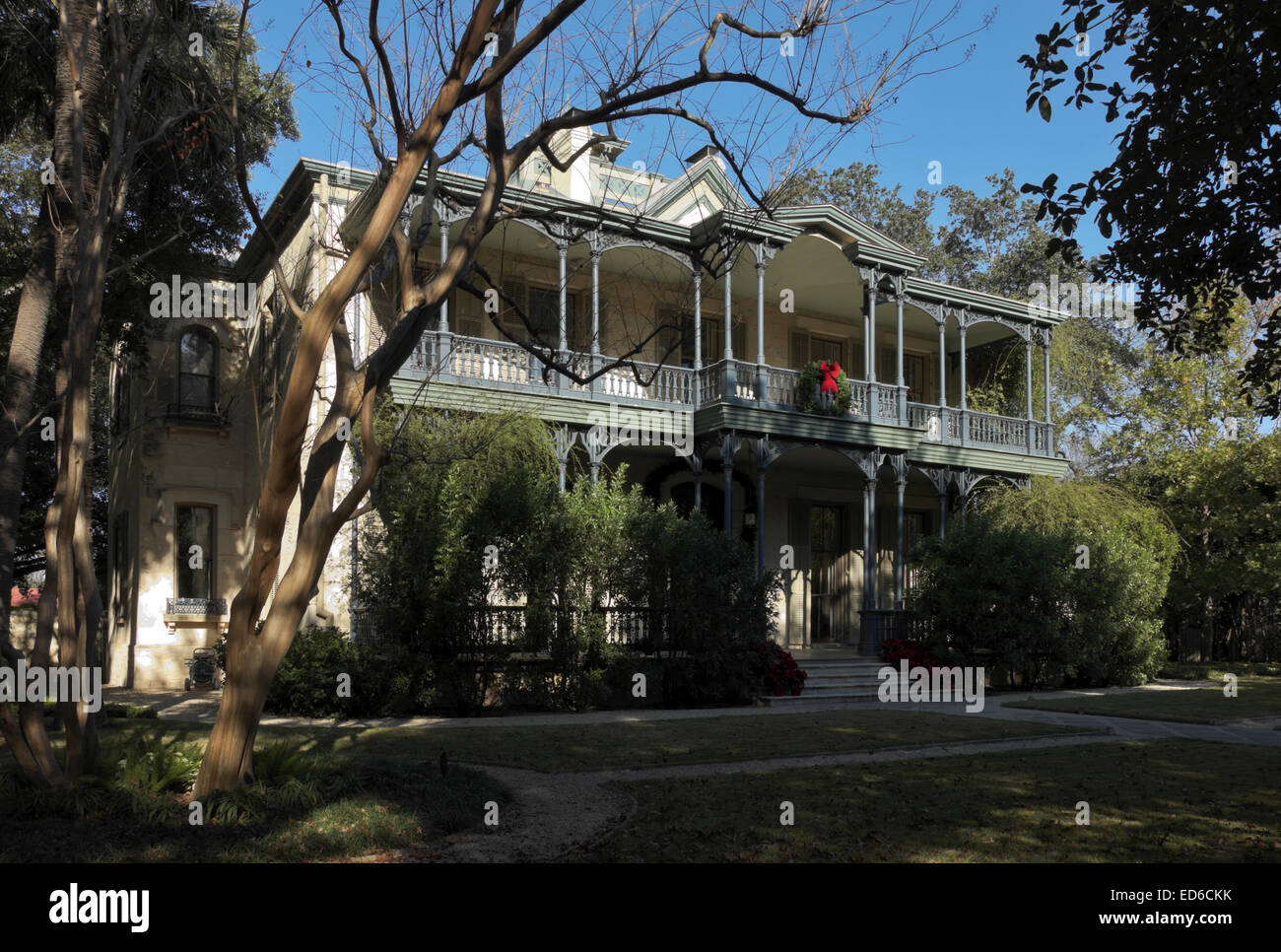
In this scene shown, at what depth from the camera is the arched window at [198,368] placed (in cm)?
2002

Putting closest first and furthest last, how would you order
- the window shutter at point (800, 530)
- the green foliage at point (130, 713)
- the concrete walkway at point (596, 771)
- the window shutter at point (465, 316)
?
the concrete walkway at point (596, 771) < the green foliage at point (130, 713) < the window shutter at point (465, 316) < the window shutter at point (800, 530)

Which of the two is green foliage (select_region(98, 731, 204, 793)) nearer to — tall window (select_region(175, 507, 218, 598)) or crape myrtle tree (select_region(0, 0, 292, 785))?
crape myrtle tree (select_region(0, 0, 292, 785))

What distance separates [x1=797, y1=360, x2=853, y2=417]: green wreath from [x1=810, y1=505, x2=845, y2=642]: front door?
12.4ft

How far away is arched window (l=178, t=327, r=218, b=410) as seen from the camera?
65.7ft

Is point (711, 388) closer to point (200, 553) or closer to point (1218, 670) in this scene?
point (200, 553)

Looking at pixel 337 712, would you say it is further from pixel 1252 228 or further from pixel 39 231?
pixel 1252 228

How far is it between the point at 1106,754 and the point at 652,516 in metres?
6.95

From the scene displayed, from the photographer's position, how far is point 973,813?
7.11 metres

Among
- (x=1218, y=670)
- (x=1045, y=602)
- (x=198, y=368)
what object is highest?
(x=198, y=368)

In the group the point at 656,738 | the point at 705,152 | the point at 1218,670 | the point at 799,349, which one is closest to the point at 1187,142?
the point at 705,152

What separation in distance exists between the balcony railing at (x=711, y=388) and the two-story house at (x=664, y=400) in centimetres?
5

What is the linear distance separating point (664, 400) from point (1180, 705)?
368 inches

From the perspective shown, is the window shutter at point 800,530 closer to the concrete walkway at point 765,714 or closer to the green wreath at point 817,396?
the green wreath at point 817,396

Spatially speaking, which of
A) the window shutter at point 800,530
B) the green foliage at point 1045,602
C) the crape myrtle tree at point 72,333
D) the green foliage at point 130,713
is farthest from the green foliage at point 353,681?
the window shutter at point 800,530
